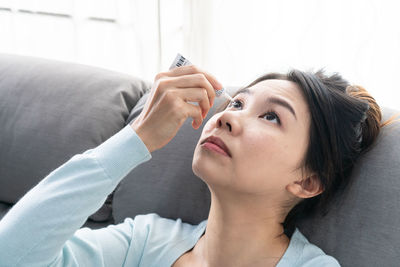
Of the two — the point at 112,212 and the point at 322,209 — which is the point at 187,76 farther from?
the point at 112,212

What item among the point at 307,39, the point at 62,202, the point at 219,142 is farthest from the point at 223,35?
the point at 62,202

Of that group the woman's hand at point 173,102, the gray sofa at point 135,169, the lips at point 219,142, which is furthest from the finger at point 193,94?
the gray sofa at point 135,169

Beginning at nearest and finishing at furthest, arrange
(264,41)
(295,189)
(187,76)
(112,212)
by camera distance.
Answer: (187,76)
(295,189)
(112,212)
(264,41)

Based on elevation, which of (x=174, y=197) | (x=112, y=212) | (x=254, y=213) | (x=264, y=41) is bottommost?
(x=112, y=212)

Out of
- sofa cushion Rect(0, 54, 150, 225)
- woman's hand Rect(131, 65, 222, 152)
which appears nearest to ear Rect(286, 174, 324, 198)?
woman's hand Rect(131, 65, 222, 152)

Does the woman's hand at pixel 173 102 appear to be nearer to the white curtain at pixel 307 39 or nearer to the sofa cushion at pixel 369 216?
the sofa cushion at pixel 369 216

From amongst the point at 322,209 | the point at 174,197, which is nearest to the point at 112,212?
the point at 174,197

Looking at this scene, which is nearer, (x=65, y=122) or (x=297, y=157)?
(x=297, y=157)

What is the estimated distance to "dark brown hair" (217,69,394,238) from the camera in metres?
1.11

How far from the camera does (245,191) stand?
1.06m

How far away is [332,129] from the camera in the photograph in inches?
43.5

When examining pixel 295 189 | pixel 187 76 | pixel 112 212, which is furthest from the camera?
pixel 112 212

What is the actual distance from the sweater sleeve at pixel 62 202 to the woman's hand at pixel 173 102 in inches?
1.6

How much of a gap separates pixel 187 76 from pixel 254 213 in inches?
16.1
